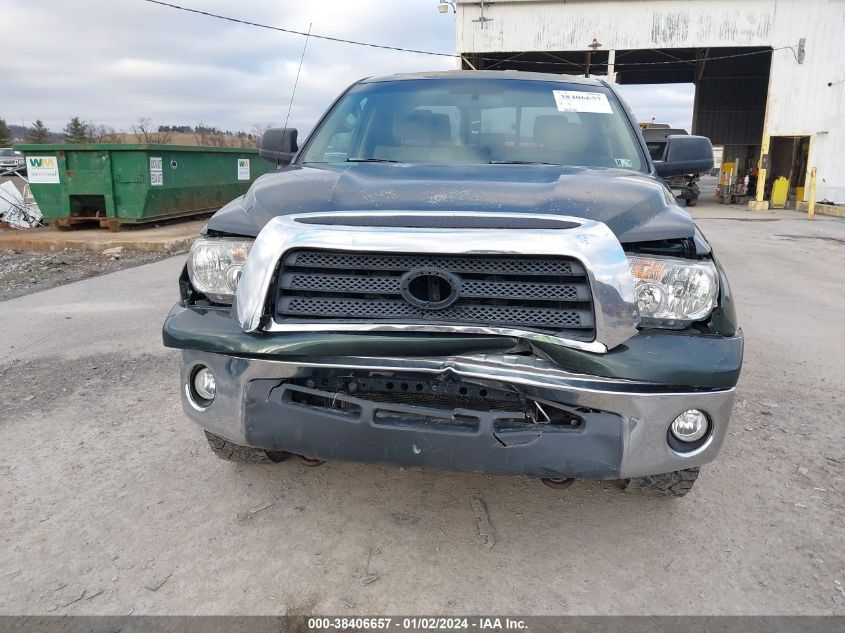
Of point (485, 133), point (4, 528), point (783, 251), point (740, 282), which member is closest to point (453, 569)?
point (4, 528)

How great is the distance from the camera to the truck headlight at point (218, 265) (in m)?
2.35

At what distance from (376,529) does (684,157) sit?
2620 millimetres

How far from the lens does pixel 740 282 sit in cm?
768

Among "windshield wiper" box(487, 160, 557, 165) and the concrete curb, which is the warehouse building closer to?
A: the concrete curb

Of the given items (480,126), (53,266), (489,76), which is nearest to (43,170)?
Result: (53,266)

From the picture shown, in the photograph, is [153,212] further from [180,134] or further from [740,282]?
[180,134]

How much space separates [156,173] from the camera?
11.1 m

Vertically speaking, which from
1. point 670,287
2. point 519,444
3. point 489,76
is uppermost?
point 489,76

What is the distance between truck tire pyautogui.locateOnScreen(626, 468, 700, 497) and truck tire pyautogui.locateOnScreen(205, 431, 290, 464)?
58.1 inches

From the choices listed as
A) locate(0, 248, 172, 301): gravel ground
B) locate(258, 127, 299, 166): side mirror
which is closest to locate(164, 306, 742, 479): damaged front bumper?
locate(258, 127, 299, 166): side mirror

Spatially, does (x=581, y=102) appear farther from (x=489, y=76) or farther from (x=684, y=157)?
(x=684, y=157)

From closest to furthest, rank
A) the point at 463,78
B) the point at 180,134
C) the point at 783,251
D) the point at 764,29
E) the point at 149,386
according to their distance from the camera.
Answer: the point at 463,78 → the point at 149,386 → the point at 783,251 → the point at 764,29 → the point at 180,134

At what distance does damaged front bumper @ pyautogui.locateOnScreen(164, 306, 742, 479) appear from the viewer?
6.52 ft

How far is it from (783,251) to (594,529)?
9.89m
